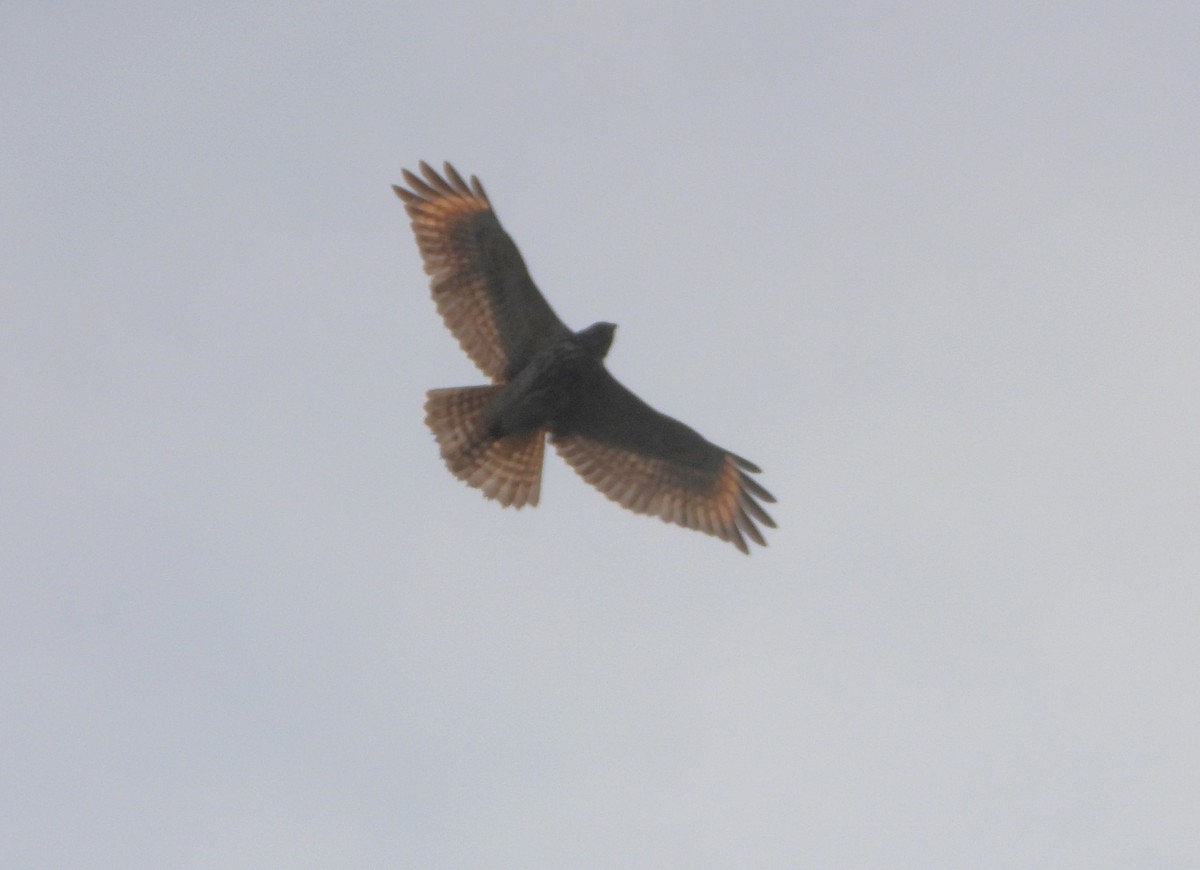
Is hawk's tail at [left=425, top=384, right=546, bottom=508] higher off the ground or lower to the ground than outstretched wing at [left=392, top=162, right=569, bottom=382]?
lower

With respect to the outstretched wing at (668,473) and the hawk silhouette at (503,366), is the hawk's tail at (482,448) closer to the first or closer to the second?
the hawk silhouette at (503,366)

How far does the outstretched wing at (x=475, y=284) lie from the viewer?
1523 cm

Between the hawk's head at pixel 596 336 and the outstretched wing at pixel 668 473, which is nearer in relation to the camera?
the hawk's head at pixel 596 336

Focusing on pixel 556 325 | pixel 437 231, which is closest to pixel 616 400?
pixel 556 325

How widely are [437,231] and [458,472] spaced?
2.27 m

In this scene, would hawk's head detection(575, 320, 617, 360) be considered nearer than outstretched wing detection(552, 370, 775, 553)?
Yes

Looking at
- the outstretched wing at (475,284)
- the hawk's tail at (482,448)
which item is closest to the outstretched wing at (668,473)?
the hawk's tail at (482,448)

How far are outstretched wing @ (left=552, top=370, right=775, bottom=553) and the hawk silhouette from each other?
0.10ft

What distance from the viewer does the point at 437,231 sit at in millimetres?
15391

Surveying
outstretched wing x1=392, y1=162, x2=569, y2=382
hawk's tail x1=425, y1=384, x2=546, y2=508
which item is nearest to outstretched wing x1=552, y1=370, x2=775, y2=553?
hawk's tail x1=425, y1=384, x2=546, y2=508

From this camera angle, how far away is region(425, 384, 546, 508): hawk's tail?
15.2 meters

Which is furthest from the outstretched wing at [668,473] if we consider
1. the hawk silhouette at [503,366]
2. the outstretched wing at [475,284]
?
the outstretched wing at [475,284]

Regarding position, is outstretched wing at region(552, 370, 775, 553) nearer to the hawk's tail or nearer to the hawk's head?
the hawk's tail

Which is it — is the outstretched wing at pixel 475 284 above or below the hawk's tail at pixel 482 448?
above
